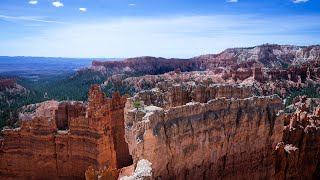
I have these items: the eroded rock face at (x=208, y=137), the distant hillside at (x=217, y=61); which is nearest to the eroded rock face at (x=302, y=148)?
the eroded rock face at (x=208, y=137)

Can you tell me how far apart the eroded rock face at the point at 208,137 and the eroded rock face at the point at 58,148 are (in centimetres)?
471

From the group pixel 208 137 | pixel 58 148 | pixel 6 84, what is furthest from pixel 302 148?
pixel 6 84

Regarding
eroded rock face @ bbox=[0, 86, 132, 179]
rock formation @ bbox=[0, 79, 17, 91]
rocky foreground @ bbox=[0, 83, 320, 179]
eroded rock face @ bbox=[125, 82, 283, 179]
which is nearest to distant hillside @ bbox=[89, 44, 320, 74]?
rock formation @ bbox=[0, 79, 17, 91]

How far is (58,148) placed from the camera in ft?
87.4

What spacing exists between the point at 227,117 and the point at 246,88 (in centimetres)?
679

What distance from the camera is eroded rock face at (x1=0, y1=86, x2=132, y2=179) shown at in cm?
2566

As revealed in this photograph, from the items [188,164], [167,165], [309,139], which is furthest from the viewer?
[309,139]

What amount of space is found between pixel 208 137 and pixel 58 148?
475 inches

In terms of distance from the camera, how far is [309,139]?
31344mm

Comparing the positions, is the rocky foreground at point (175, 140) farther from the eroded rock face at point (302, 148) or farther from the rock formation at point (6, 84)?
the rock formation at point (6, 84)

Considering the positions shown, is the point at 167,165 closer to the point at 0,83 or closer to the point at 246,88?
the point at 246,88

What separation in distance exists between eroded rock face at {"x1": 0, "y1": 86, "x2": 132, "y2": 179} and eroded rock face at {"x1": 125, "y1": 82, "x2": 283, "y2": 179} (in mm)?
4708

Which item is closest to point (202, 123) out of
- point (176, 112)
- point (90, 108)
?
point (176, 112)

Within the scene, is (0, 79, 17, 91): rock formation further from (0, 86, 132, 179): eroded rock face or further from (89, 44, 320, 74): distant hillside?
(0, 86, 132, 179): eroded rock face
